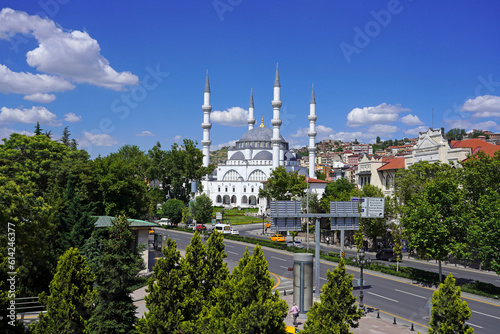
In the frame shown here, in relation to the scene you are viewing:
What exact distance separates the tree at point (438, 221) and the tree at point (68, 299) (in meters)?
23.3

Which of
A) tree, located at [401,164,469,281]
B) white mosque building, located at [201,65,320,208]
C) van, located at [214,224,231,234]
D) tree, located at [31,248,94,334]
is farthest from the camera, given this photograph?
white mosque building, located at [201,65,320,208]

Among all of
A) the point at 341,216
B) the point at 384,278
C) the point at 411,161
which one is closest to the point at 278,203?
the point at 341,216

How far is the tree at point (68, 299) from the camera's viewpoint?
1298 cm

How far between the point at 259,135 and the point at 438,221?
336 ft

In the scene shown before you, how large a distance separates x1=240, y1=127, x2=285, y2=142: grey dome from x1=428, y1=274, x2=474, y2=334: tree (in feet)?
383

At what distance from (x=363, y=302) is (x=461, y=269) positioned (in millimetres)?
17336

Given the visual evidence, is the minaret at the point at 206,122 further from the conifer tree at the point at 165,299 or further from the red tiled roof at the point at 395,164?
the conifer tree at the point at 165,299

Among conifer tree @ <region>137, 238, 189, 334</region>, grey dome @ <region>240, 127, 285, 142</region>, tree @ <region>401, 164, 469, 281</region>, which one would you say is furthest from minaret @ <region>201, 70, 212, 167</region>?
conifer tree @ <region>137, 238, 189, 334</region>

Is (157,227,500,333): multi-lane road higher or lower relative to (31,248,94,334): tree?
lower

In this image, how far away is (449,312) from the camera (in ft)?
40.6

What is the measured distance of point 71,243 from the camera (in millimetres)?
28156

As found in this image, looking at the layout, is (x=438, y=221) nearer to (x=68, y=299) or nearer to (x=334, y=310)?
(x=334, y=310)

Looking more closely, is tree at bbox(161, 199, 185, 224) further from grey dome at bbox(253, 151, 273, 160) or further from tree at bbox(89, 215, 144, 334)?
grey dome at bbox(253, 151, 273, 160)

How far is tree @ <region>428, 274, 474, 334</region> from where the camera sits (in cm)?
1227
